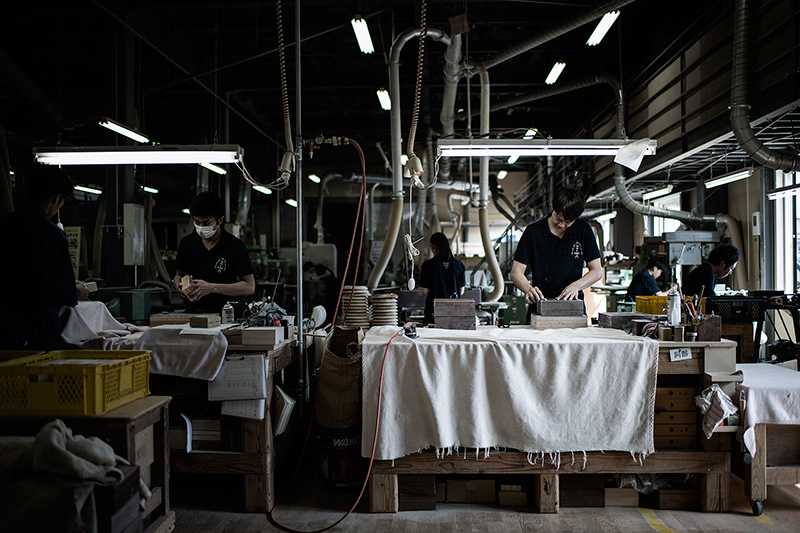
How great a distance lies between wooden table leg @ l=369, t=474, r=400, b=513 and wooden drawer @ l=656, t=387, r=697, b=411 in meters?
1.59

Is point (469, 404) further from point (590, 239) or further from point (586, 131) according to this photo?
point (586, 131)

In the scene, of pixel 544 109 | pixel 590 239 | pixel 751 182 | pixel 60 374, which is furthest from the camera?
pixel 544 109

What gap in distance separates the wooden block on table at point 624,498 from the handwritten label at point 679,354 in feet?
2.70

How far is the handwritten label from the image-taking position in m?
2.79

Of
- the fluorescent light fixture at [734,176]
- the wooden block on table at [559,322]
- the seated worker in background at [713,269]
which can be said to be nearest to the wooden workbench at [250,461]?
the wooden block on table at [559,322]

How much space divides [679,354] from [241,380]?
249cm

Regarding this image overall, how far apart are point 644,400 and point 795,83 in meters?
3.75

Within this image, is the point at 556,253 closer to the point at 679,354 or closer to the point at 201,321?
the point at 679,354

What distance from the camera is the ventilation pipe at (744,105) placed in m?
5.04

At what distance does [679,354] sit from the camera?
9.16 ft

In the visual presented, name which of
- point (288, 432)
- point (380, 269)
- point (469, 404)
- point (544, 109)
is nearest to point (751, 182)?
point (544, 109)

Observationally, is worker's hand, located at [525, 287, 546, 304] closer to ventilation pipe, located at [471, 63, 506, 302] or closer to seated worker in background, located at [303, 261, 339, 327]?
ventilation pipe, located at [471, 63, 506, 302]

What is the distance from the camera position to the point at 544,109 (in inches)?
441

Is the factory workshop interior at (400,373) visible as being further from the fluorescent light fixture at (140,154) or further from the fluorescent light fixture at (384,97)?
the fluorescent light fixture at (384,97)
